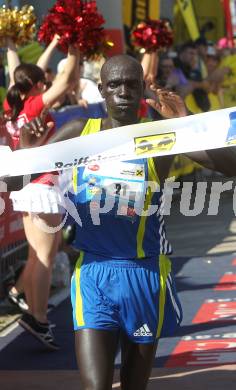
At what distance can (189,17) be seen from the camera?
19188 mm

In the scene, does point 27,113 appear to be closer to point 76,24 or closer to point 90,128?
point 76,24

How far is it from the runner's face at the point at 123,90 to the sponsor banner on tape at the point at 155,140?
0.09 meters

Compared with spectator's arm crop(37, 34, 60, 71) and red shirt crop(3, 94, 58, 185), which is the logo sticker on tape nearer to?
red shirt crop(3, 94, 58, 185)

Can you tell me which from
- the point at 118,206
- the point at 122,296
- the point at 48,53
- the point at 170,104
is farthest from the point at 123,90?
the point at 48,53

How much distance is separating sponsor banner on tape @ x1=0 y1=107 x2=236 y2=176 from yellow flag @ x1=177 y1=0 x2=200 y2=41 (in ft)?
47.0

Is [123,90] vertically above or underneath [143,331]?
above

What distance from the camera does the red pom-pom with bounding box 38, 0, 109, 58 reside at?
306 inches

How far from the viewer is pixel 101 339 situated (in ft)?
14.9

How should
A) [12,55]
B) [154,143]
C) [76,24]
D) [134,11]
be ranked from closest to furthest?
[154,143]
[76,24]
[12,55]
[134,11]

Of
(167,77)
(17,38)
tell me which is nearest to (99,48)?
(17,38)

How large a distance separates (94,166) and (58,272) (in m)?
4.70

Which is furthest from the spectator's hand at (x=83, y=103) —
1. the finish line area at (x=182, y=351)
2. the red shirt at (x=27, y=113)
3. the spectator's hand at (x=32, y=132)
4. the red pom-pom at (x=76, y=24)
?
the spectator's hand at (x=32, y=132)

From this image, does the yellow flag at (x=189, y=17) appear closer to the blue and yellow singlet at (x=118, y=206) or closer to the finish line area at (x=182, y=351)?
the finish line area at (x=182, y=351)

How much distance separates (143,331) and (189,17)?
15061 mm
